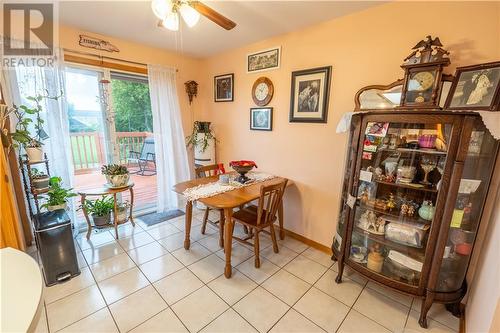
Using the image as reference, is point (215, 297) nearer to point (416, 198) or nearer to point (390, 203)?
point (390, 203)

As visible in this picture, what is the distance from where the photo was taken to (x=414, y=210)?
164cm

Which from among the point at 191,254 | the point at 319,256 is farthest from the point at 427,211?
the point at 191,254

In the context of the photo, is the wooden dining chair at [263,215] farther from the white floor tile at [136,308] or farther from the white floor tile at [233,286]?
the white floor tile at [136,308]

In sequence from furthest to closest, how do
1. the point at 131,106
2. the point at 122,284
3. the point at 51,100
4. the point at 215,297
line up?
the point at 131,106
the point at 51,100
the point at 122,284
the point at 215,297

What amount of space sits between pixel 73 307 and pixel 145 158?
9.86ft

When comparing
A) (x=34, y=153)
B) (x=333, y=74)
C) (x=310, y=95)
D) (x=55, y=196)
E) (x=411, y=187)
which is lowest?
(x=55, y=196)

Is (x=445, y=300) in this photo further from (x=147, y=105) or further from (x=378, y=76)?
(x=147, y=105)

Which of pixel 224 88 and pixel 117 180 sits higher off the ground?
pixel 224 88

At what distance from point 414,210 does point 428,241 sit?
0.23 metres

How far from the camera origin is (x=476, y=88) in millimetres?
1341

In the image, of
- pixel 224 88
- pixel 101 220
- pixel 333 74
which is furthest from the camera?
pixel 224 88

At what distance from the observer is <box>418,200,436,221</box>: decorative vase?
5.01ft

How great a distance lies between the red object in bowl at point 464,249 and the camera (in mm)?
1514

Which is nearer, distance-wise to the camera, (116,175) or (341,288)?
(341,288)
